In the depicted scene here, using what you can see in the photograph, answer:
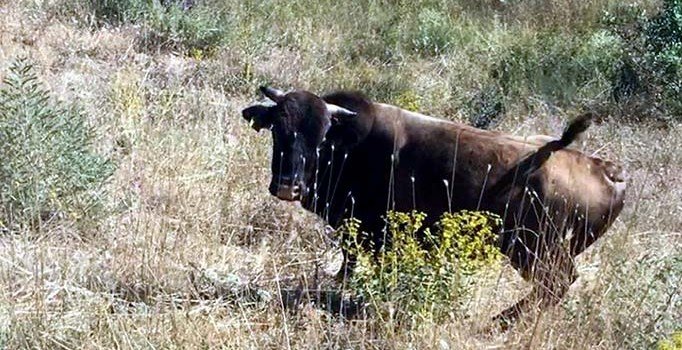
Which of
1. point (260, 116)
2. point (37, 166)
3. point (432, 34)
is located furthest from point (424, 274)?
point (432, 34)

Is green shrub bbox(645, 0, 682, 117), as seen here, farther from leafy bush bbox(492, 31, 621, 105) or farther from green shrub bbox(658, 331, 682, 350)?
green shrub bbox(658, 331, 682, 350)

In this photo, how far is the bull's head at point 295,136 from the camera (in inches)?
240

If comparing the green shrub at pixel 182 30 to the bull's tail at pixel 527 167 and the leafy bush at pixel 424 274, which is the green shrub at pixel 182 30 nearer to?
the bull's tail at pixel 527 167

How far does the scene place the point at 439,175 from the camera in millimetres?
6418

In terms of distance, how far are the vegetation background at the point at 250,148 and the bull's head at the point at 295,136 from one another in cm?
59

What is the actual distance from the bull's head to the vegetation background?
585 millimetres

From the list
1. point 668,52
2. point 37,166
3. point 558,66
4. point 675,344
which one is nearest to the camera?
point 675,344

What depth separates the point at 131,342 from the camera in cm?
506

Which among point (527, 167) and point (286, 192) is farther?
point (527, 167)

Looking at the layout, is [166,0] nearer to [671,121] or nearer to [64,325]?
[671,121]

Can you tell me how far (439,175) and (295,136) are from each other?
36.2 inches

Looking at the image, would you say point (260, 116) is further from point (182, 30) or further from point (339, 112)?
point (182, 30)

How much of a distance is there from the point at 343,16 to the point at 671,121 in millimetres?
4474

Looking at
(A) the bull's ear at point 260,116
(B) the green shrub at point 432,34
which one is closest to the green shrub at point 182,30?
(B) the green shrub at point 432,34
